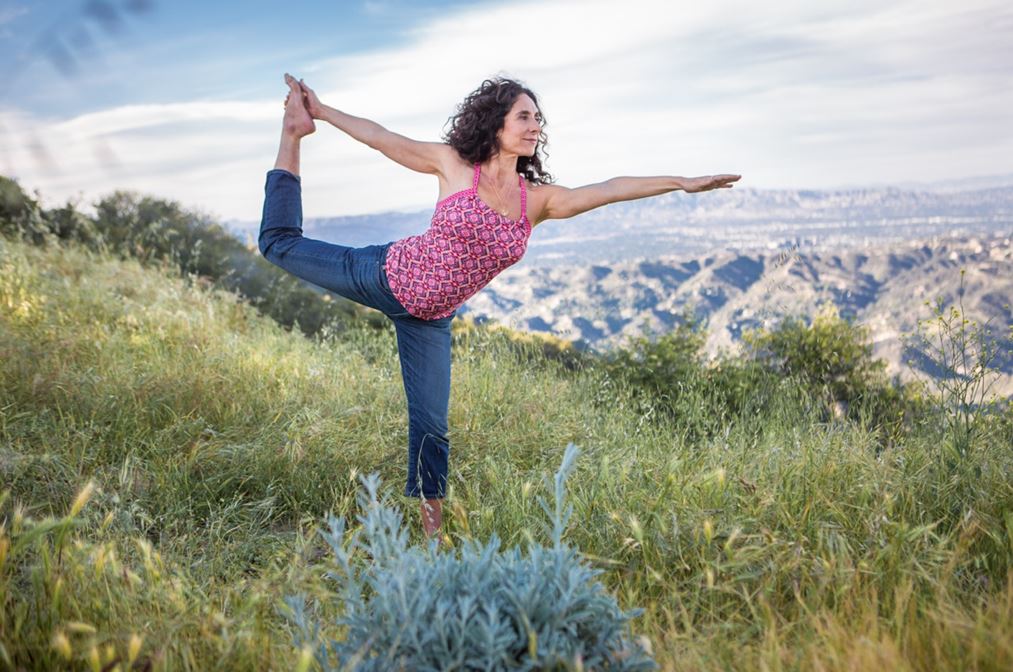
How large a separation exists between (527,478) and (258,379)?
2181 millimetres

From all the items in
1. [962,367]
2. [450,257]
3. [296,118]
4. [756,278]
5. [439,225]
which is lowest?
[756,278]

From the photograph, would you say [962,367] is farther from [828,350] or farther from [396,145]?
[828,350]

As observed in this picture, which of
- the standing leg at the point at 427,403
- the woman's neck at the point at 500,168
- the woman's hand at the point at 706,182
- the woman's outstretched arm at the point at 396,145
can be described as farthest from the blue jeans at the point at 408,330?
the woman's hand at the point at 706,182

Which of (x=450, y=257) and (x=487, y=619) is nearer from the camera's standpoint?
(x=487, y=619)

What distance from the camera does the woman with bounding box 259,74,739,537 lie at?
3584mm

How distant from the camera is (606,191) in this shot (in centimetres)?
382

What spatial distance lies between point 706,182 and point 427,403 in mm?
1658

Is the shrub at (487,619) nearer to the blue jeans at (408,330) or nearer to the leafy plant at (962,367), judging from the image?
the blue jeans at (408,330)

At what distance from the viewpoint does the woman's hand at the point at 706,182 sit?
11.9 feet

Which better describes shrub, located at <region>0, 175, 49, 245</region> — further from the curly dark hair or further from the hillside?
the hillside

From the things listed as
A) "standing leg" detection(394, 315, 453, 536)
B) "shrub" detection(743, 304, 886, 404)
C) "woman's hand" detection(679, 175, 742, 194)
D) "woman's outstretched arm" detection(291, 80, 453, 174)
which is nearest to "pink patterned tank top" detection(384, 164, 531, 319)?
"standing leg" detection(394, 315, 453, 536)

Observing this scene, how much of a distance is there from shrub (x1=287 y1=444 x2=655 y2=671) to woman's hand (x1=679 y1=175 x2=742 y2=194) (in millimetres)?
2135

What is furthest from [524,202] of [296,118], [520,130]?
[296,118]

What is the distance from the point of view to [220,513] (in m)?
3.59
